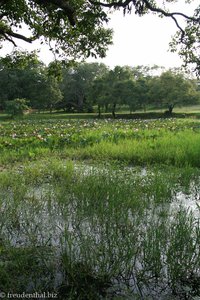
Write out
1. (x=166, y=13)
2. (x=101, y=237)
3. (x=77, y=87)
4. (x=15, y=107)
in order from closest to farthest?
(x=101, y=237) < (x=166, y=13) < (x=15, y=107) < (x=77, y=87)

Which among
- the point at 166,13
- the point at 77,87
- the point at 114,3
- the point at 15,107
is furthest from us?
the point at 77,87

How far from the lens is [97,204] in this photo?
4.25 m

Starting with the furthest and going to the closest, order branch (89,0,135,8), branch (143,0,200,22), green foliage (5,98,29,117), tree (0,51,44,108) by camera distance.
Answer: tree (0,51,44,108), green foliage (5,98,29,117), branch (143,0,200,22), branch (89,0,135,8)

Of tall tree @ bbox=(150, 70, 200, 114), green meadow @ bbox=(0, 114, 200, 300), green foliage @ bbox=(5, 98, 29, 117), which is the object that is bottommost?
green meadow @ bbox=(0, 114, 200, 300)

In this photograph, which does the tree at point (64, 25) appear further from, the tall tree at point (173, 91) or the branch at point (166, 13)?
the tall tree at point (173, 91)

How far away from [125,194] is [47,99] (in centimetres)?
3918

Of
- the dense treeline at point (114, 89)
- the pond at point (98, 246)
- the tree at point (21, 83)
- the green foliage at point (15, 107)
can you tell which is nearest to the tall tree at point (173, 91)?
the dense treeline at point (114, 89)

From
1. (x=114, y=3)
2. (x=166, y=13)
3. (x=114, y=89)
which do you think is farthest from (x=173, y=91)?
(x=114, y=3)

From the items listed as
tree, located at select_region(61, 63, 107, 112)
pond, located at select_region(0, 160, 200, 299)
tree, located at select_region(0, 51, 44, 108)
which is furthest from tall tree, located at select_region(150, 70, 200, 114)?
pond, located at select_region(0, 160, 200, 299)

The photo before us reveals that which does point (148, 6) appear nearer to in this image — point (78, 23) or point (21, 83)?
point (78, 23)

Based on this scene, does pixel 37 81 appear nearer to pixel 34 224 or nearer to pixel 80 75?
pixel 80 75

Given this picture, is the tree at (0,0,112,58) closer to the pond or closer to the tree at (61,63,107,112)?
the pond

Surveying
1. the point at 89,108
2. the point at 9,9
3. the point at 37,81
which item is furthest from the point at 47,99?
the point at 9,9

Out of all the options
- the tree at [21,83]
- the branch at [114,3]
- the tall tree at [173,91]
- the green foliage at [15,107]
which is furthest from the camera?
the tree at [21,83]
